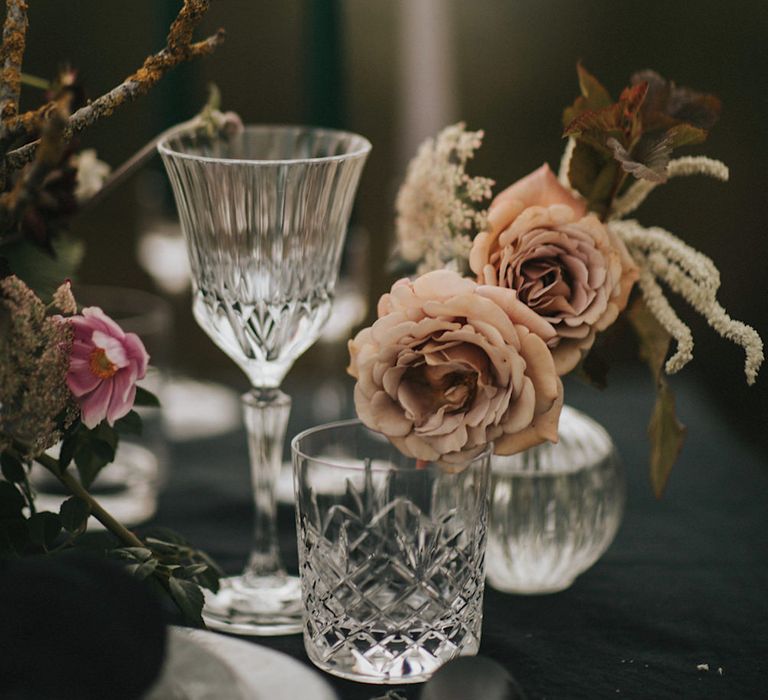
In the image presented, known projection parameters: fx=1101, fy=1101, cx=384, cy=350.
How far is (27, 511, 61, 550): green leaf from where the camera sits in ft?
2.45

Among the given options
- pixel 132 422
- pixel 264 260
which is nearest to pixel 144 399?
pixel 132 422

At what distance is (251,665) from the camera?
0.66m

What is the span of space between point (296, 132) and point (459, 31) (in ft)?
13.2

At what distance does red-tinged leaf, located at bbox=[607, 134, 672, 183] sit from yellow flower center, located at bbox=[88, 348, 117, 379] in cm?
37

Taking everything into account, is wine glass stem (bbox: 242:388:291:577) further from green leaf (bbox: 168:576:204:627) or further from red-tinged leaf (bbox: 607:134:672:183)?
red-tinged leaf (bbox: 607:134:672:183)

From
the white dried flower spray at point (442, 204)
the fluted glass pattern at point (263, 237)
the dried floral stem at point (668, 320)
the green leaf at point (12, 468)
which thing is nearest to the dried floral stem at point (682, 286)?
the dried floral stem at point (668, 320)

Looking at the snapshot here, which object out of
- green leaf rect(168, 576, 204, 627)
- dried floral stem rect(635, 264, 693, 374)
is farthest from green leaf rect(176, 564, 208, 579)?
dried floral stem rect(635, 264, 693, 374)

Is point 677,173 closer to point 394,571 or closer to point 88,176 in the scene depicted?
point 394,571

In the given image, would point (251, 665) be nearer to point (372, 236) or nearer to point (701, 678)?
point (701, 678)

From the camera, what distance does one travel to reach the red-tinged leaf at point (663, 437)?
2.81 feet

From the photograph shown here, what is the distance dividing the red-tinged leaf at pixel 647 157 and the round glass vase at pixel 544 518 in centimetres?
26

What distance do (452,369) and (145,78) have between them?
0.95 ft

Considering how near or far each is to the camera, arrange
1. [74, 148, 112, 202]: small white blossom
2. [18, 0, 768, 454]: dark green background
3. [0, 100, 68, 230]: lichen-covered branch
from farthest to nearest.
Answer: [18, 0, 768, 454]: dark green background < [74, 148, 112, 202]: small white blossom < [0, 100, 68, 230]: lichen-covered branch

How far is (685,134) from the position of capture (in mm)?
787
